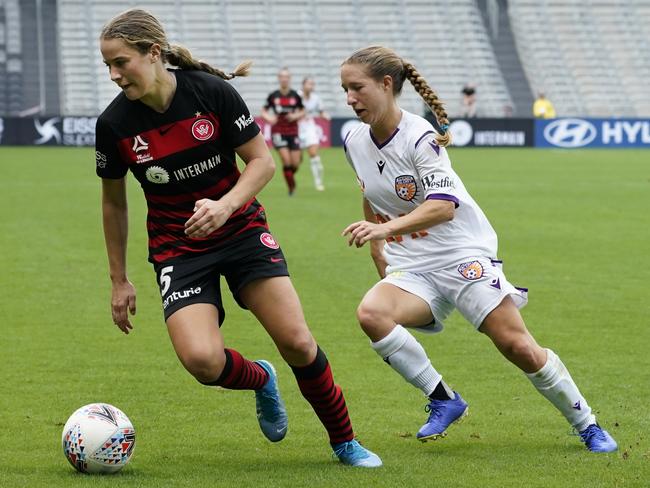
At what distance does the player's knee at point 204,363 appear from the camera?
202 inches

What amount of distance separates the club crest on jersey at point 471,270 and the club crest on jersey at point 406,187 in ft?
1.33

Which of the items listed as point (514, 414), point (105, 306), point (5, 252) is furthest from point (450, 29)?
point (514, 414)

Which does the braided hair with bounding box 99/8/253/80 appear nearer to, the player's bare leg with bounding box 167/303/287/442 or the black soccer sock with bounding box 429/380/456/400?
the player's bare leg with bounding box 167/303/287/442

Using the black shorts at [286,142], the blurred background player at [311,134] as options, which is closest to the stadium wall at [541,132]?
the blurred background player at [311,134]

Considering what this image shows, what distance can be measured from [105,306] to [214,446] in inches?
175

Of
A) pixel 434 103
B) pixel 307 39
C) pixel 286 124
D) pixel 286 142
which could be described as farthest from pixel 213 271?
pixel 307 39

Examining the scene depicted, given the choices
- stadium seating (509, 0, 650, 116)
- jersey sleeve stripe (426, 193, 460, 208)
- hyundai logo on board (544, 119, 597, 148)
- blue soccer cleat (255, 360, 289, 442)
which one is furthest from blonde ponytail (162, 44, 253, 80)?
stadium seating (509, 0, 650, 116)

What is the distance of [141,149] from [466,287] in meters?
1.63

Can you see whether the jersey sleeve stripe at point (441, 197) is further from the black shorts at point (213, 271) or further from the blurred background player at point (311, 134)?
the blurred background player at point (311, 134)

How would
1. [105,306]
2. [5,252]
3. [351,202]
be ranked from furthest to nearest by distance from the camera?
[351,202] < [5,252] < [105,306]

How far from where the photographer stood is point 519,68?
43.9 m

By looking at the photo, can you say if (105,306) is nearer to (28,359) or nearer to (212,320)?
(28,359)

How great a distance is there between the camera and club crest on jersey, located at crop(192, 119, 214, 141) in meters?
5.25

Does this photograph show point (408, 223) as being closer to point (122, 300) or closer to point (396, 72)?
point (396, 72)
